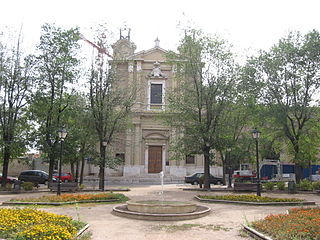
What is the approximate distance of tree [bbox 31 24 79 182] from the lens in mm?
26297

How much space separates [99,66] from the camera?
85.6ft

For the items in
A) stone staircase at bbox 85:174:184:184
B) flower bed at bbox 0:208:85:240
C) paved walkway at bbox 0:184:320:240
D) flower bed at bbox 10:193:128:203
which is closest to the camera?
flower bed at bbox 0:208:85:240

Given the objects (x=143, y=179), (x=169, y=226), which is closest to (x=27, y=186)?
(x=143, y=179)

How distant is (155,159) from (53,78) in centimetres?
1672

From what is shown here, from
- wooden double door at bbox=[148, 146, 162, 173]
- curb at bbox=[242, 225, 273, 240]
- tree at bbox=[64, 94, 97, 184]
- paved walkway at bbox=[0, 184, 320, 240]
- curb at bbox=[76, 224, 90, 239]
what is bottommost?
paved walkway at bbox=[0, 184, 320, 240]

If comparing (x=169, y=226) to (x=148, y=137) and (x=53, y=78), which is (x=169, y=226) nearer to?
(x=53, y=78)

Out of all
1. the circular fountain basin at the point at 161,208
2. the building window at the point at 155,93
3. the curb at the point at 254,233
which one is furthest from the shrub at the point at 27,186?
the building window at the point at 155,93

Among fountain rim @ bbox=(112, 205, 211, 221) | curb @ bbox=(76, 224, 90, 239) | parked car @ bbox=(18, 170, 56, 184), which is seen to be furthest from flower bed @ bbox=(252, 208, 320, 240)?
parked car @ bbox=(18, 170, 56, 184)

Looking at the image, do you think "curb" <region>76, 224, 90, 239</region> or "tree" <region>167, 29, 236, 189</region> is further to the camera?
"tree" <region>167, 29, 236, 189</region>

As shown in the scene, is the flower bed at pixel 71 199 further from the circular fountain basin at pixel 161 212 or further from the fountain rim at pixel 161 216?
the fountain rim at pixel 161 216

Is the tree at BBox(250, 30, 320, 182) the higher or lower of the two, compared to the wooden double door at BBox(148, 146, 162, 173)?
higher

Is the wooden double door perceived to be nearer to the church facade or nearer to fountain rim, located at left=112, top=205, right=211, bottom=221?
the church facade

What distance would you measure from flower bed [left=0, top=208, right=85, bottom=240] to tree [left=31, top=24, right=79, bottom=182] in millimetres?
17074

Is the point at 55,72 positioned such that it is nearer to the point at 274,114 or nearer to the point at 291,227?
the point at 274,114
